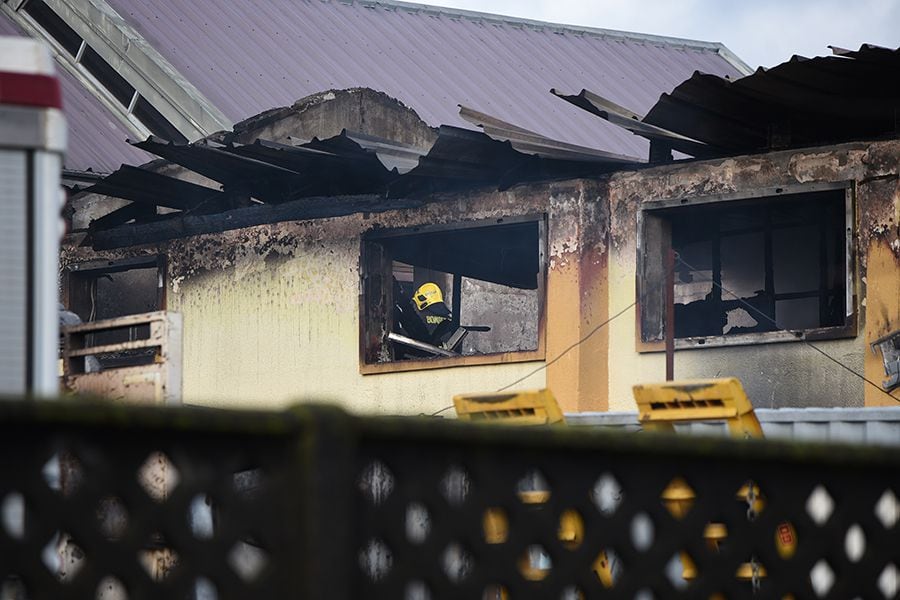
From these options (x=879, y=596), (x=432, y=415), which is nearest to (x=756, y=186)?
(x=432, y=415)

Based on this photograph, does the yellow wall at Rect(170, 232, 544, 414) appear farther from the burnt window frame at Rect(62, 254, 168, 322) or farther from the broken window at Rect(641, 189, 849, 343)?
the broken window at Rect(641, 189, 849, 343)

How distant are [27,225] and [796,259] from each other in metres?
14.0

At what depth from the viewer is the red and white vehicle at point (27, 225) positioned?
465 cm

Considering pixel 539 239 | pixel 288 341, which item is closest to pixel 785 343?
pixel 539 239

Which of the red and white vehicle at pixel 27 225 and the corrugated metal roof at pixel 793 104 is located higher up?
the corrugated metal roof at pixel 793 104

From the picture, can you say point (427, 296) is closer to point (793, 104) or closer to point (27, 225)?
point (793, 104)

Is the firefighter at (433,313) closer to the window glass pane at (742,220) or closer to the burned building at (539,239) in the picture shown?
the burned building at (539,239)

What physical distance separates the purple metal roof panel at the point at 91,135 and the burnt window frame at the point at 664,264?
9.97 m

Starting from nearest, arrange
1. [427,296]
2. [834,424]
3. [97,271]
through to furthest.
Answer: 1. [834,424]
2. [97,271]
3. [427,296]

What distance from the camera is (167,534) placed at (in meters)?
2.93

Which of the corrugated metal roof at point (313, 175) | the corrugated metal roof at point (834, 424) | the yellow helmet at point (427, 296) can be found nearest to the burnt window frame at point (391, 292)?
the corrugated metal roof at point (313, 175)

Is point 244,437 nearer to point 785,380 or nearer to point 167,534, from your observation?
point 167,534

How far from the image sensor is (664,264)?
15.4 meters

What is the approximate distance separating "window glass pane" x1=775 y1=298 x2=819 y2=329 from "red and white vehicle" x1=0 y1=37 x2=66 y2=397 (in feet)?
44.7
